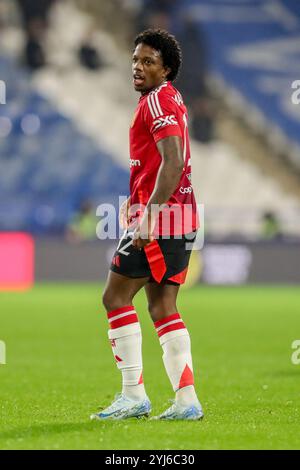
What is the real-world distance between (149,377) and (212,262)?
13.5 m

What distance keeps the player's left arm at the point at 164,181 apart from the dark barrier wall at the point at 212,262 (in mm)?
15547

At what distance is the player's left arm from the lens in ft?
18.5

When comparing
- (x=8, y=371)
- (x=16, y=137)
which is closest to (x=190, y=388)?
(x=8, y=371)

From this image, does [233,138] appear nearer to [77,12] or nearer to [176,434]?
[77,12]

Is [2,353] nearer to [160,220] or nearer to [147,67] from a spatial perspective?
[160,220]

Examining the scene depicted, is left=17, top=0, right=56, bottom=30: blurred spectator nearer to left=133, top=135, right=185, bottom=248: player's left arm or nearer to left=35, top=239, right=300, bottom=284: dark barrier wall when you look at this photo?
left=35, top=239, right=300, bottom=284: dark barrier wall

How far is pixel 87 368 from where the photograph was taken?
9.38 meters

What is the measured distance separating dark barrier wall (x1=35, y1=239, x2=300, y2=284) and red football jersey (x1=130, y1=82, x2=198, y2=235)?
15.3 metres

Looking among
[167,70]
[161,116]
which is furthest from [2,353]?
[161,116]

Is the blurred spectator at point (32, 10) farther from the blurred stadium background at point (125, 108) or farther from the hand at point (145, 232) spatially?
the hand at point (145, 232)

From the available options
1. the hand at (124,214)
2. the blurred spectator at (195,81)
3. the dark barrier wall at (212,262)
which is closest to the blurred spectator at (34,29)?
the blurred spectator at (195,81)

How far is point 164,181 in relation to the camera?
5.63 m

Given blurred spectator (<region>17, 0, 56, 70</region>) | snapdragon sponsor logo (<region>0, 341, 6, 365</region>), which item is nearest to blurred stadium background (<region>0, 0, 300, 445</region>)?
blurred spectator (<region>17, 0, 56, 70</region>)

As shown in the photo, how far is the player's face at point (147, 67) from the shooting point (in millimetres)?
5887
